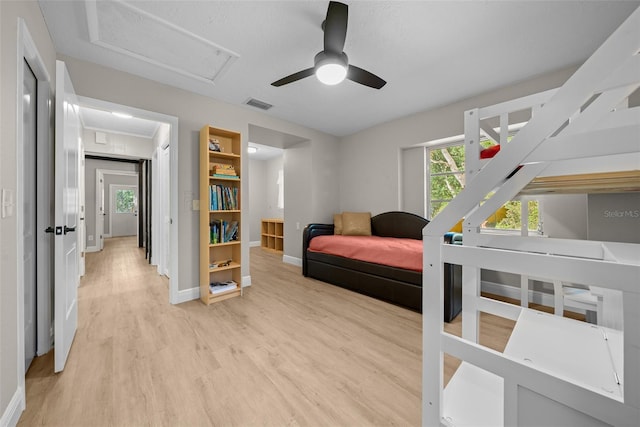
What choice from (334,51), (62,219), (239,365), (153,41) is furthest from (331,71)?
(239,365)

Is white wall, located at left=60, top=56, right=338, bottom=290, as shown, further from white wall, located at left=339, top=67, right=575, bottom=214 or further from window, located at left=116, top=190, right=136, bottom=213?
window, located at left=116, top=190, right=136, bottom=213

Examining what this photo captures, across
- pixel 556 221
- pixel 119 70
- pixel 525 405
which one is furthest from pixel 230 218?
pixel 556 221

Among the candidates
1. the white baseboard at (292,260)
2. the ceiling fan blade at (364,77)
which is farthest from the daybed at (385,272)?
the ceiling fan blade at (364,77)

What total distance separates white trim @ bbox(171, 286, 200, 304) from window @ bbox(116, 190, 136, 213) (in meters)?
7.54

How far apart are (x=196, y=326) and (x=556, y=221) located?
3.70 m

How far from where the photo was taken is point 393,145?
380 centimetres

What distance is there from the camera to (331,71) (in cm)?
177

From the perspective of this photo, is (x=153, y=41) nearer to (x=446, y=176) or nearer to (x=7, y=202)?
(x=7, y=202)

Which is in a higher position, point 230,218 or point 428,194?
point 428,194

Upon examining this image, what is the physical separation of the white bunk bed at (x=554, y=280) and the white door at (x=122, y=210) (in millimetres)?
9682

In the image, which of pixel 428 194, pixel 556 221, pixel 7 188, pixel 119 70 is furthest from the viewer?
pixel 428 194

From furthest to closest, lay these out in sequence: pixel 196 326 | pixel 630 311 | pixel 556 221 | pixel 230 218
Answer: pixel 230 218
pixel 556 221
pixel 196 326
pixel 630 311

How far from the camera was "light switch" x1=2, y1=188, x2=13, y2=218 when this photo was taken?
3.52ft

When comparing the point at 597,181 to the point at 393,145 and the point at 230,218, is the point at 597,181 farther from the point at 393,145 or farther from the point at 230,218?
the point at 230,218
